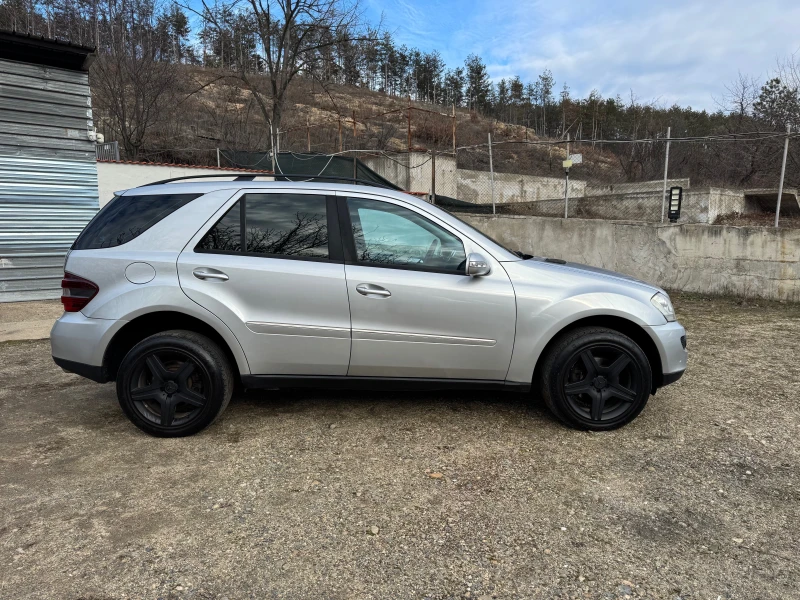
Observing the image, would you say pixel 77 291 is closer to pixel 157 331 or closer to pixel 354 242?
pixel 157 331

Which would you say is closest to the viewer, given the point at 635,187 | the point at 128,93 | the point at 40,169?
the point at 40,169

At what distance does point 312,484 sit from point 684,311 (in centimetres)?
707

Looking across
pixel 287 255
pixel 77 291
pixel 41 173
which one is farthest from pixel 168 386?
pixel 41 173

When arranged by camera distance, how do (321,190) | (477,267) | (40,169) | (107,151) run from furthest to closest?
(107,151) → (40,169) → (321,190) → (477,267)

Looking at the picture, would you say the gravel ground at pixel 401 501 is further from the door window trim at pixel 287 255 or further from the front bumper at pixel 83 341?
the door window trim at pixel 287 255

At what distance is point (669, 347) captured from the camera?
3615 millimetres

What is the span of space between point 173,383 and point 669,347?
11.0ft

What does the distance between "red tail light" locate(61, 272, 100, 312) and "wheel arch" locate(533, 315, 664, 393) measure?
3.04 metres

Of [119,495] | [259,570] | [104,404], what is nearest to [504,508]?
[259,570]

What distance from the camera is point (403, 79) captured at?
61750 mm

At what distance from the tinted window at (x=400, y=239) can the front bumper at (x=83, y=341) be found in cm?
169

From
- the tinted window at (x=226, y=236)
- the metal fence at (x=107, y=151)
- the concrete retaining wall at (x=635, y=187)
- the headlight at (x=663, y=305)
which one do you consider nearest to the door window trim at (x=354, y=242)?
the tinted window at (x=226, y=236)

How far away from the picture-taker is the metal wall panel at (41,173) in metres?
8.48

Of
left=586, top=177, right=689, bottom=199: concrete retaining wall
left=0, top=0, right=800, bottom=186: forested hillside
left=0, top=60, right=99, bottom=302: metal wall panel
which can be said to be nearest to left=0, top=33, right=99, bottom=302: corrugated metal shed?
left=0, top=60, right=99, bottom=302: metal wall panel
